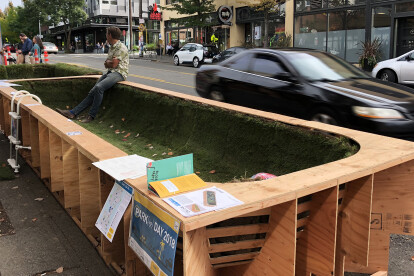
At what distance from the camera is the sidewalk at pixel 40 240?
144 inches

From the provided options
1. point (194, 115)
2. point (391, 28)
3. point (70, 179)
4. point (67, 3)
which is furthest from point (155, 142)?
point (67, 3)

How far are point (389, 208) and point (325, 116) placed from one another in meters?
3.64

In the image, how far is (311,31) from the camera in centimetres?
2730

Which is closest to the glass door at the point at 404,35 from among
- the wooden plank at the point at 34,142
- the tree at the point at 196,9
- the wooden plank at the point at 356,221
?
the tree at the point at 196,9

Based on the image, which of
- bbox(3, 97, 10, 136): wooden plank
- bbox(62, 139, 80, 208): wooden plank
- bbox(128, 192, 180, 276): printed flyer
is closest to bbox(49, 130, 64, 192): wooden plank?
bbox(62, 139, 80, 208): wooden plank

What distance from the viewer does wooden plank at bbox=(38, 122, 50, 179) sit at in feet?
17.5

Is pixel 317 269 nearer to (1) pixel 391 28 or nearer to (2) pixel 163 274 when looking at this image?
(2) pixel 163 274

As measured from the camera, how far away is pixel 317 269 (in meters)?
2.78

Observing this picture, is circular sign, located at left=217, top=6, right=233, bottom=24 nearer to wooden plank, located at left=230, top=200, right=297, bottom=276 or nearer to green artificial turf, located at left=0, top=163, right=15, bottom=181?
green artificial turf, located at left=0, top=163, right=15, bottom=181

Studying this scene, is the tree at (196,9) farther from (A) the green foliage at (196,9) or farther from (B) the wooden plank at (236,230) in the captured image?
(B) the wooden plank at (236,230)

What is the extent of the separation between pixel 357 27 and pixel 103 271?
77.6 feet

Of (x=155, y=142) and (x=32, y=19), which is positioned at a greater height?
(x=32, y=19)

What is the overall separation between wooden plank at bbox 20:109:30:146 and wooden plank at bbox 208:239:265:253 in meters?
4.64

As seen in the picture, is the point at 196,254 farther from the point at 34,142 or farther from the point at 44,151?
the point at 34,142
